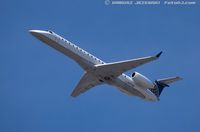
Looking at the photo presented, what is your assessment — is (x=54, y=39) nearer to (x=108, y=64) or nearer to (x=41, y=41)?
(x=41, y=41)

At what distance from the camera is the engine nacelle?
36.6m

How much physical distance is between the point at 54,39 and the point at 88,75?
4.42 meters

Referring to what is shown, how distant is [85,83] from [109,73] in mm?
3311

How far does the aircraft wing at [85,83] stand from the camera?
37719mm

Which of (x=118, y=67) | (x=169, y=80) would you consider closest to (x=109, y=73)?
(x=118, y=67)

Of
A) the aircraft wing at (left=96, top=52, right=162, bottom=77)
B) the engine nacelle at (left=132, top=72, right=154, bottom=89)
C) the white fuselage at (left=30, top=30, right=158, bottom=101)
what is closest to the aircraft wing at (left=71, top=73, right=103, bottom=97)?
the white fuselage at (left=30, top=30, right=158, bottom=101)

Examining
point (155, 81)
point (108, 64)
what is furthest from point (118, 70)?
point (155, 81)

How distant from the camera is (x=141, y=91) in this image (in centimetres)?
3694

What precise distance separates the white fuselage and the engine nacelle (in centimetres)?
25

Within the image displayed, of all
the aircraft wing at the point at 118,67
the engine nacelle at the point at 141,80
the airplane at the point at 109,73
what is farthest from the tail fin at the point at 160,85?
the aircraft wing at the point at 118,67

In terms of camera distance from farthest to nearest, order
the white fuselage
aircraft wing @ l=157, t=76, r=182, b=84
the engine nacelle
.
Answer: the engine nacelle → aircraft wing @ l=157, t=76, r=182, b=84 → the white fuselage

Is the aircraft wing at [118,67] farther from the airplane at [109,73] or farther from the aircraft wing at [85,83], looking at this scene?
the aircraft wing at [85,83]

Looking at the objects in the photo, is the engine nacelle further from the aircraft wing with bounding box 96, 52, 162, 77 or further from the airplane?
the aircraft wing with bounding box 96, 52, 162, 77

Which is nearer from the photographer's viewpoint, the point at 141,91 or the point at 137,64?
the point at 137,64
